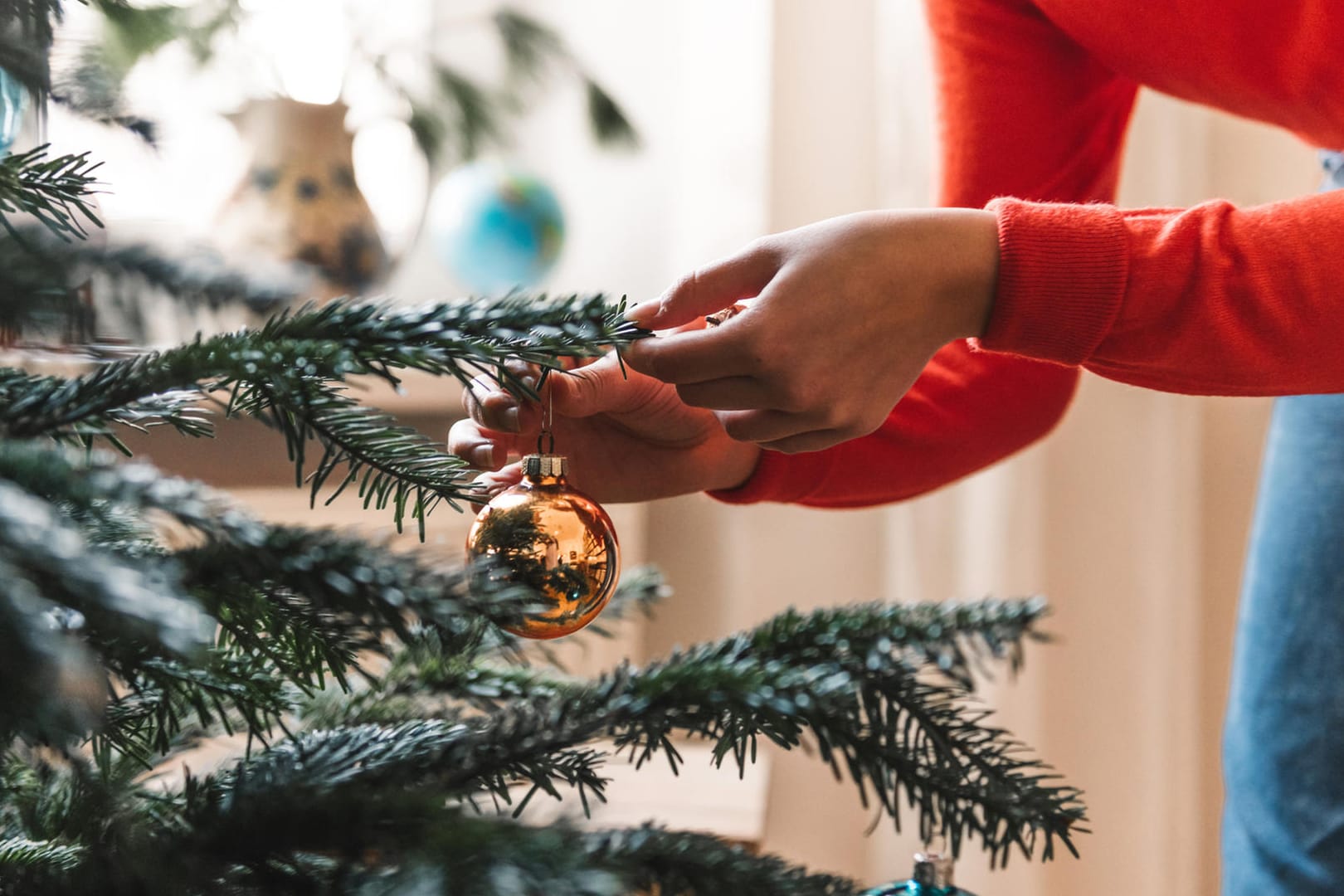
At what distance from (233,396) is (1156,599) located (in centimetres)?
104

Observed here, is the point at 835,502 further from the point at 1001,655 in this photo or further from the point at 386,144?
the point at 386,144

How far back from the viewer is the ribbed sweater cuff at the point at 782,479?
2.27 feet

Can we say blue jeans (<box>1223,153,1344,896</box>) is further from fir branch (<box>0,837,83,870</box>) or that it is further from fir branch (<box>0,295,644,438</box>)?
fir branch (<box>0,837,83,870</box>)

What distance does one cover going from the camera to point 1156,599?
44.9 inches

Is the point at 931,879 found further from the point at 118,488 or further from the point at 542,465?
the point at 118,488

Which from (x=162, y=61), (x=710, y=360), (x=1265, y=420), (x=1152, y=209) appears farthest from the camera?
(x=162, y=61)

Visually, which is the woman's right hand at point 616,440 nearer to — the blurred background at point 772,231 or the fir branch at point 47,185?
the fir branch at point 47,185

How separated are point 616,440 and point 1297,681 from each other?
0.52m

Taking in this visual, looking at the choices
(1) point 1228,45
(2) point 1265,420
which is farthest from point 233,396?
(2) point 1265,420

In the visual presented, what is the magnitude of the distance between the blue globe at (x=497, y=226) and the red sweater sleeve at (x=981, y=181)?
58cm

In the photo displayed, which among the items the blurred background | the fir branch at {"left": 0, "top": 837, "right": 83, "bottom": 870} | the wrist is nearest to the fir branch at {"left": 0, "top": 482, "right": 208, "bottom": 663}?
the fir branch at {"left": 0, "top": 837, "right": 83, "bottom": 870}

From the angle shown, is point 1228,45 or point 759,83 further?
point 759,83

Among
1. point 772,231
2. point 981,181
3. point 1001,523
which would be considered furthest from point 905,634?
point 772,231

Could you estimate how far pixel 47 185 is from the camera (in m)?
0.35
